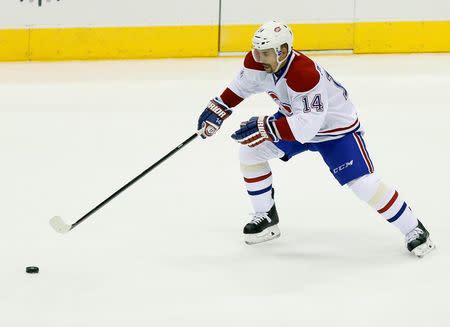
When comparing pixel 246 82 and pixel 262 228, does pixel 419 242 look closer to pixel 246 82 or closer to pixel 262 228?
pixel 262 228

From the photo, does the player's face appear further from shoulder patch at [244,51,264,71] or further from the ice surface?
the ice surface

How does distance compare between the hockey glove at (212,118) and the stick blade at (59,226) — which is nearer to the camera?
the stick blade at (59,226)

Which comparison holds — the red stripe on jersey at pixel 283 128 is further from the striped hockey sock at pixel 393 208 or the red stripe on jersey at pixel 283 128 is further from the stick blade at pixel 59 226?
the stick blade at pixel 59 226

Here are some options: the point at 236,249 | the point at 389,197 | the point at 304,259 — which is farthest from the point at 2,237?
the point at 389,197

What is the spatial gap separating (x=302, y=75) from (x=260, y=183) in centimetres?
63

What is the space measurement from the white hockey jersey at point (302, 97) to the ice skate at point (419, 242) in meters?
0.50

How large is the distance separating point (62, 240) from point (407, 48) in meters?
5.75

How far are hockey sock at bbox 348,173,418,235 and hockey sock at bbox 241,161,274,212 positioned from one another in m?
0.44

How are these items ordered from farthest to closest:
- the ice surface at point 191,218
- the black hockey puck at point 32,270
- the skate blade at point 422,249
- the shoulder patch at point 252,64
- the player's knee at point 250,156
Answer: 1. the player's knee at point 250,156
2. the shoulder patch at point 252,64
3. the skate blade at point 422,249
4. the black hockey puck at point 32,270
5. the ice surface at point 191,218

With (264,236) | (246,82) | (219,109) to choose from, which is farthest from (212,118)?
(264,236)

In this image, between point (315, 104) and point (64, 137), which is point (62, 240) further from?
point (64, 137)

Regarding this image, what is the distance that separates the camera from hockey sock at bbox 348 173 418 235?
4518 millimetres

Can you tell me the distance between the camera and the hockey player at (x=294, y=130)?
14.5ft

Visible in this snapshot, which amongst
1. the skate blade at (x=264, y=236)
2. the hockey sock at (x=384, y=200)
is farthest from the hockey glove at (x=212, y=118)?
the hockey sock at (x=384, y=200)
